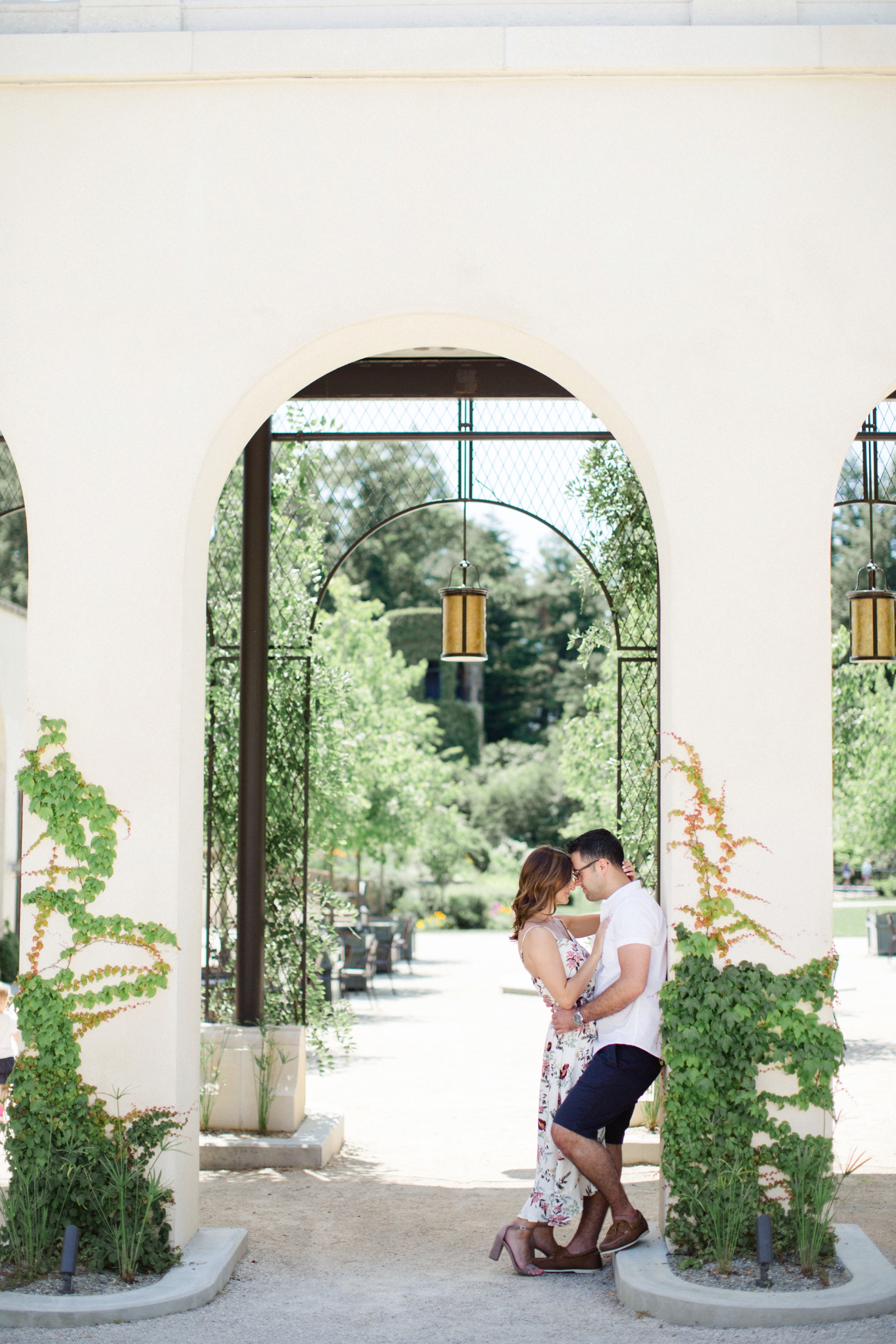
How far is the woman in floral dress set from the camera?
15.8 feet

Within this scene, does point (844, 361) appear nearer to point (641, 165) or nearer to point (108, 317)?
point (641, 165)

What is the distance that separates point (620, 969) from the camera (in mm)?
4676

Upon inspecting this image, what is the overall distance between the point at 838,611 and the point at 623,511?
2337 centimetres

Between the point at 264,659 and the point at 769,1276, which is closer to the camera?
the point at 769,1276

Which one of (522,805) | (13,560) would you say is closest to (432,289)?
(13,560)

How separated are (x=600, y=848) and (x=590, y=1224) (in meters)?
1.49

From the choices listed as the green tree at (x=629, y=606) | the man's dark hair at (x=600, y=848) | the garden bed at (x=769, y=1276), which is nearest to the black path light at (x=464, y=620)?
the green tree at (x=629, y=606)

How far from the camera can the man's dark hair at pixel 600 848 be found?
16.1 ft

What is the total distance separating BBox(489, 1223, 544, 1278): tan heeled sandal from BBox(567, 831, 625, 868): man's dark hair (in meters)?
1.48

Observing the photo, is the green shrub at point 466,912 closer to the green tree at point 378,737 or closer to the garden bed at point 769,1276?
the green tree at point 378,737

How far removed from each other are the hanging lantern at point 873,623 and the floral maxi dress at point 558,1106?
16.8 ft

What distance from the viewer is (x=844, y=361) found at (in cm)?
498

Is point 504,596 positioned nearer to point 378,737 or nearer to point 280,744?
point 378,737

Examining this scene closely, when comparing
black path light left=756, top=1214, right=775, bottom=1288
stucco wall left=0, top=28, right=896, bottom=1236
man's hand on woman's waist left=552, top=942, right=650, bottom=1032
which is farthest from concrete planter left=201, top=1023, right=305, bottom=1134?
black path light left=756, top=1214, right=775, bottom=1288
